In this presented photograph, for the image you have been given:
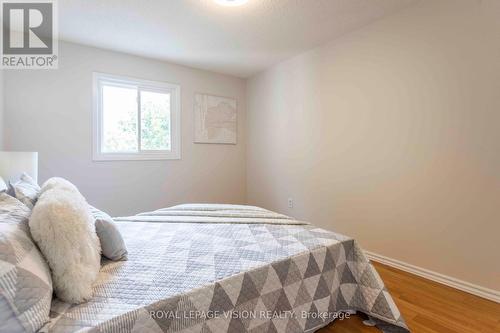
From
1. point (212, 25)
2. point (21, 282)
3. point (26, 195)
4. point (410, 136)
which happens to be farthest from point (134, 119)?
point (410, 136)

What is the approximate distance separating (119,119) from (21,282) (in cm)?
293

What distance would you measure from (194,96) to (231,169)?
1275mm

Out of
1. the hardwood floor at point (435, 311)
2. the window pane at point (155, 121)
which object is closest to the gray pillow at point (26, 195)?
the hardwood floor at point (435, 311)

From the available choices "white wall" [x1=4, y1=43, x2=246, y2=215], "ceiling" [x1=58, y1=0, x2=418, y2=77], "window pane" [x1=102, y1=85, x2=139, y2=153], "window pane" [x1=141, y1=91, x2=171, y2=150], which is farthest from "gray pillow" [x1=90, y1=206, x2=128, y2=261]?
"window pane" [x1=141, y1=91, x2=171, y2=150]

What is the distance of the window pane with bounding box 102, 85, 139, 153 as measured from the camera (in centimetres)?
329

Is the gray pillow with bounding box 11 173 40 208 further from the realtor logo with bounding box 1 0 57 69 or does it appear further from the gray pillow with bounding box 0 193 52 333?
the realtor logo with bounding box 1 0 57 69

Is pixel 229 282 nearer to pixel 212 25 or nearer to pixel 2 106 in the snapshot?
pixel 212 25

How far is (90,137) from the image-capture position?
313cm

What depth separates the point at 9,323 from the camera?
0.75 meters

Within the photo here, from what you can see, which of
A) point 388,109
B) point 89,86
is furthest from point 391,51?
point 89,86

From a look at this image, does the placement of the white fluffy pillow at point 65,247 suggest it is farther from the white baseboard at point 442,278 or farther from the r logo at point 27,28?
Result: the white baseboard at point 442,278

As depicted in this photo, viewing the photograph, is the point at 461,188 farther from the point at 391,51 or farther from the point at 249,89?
the point at 249,89

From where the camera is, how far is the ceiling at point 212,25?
2.29 meters

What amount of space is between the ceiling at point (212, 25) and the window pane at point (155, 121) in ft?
1.78
